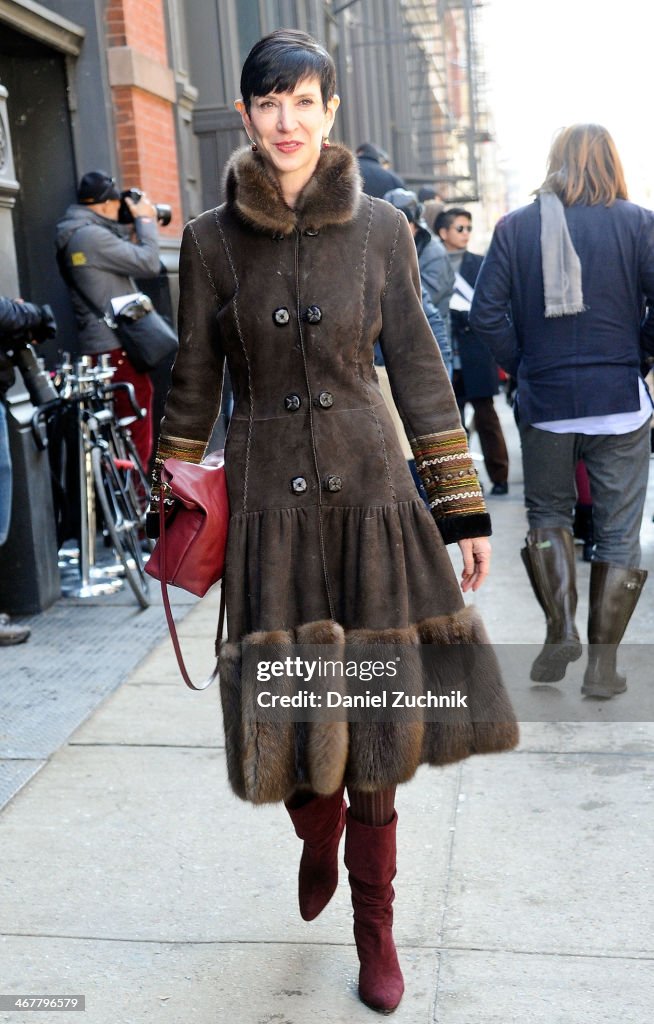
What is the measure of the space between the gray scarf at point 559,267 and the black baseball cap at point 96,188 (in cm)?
368

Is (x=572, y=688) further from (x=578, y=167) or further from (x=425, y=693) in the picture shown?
(x=425, y=693)

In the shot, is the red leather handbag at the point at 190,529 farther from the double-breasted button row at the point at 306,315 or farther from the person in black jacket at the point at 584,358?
the person in black jacket at the point at 584,358

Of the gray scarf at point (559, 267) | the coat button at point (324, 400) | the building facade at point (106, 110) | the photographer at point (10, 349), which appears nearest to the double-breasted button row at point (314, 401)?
the coat button at point (324, 400)

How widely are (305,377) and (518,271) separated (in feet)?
8.15

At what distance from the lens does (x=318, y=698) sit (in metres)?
2.84

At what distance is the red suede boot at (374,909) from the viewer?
292 cm

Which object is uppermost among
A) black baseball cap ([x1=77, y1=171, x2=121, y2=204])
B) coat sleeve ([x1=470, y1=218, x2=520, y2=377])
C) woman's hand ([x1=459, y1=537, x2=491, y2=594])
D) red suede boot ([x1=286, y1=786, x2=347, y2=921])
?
black baseball cap ([x1=77, y1=171, x2=121, y2=204])

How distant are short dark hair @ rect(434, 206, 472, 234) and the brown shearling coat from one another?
7204 millimetres

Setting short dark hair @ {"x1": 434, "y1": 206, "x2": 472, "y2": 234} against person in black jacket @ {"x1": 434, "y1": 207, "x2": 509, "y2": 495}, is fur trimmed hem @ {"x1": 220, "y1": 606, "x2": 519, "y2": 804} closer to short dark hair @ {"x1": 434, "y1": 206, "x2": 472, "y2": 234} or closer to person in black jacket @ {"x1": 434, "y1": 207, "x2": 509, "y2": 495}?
person in black jacket @ {"x1": 434, "y1": 207, "x2": 509, "y2": 495}

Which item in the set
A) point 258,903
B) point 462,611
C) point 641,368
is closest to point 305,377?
point 462,611

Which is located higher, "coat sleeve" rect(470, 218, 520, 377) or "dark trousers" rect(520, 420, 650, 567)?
"coat sleeve" rect(470, 218, 520, 377)

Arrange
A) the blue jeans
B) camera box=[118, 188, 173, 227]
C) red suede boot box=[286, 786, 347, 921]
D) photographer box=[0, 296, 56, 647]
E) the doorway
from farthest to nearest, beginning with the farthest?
the doorway → camera box=[118, 188, 173, 227] → the blue jeans → photographer box=[0, 296, 56, 647] → red suede boot box=[286, 786, 347, 921]

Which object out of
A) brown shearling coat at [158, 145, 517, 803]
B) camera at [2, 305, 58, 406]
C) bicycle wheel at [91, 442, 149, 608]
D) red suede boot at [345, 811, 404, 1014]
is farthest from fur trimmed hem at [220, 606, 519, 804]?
bicycle wheel at [91, 442, 149, 608]

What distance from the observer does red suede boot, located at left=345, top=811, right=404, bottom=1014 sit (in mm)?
2918
